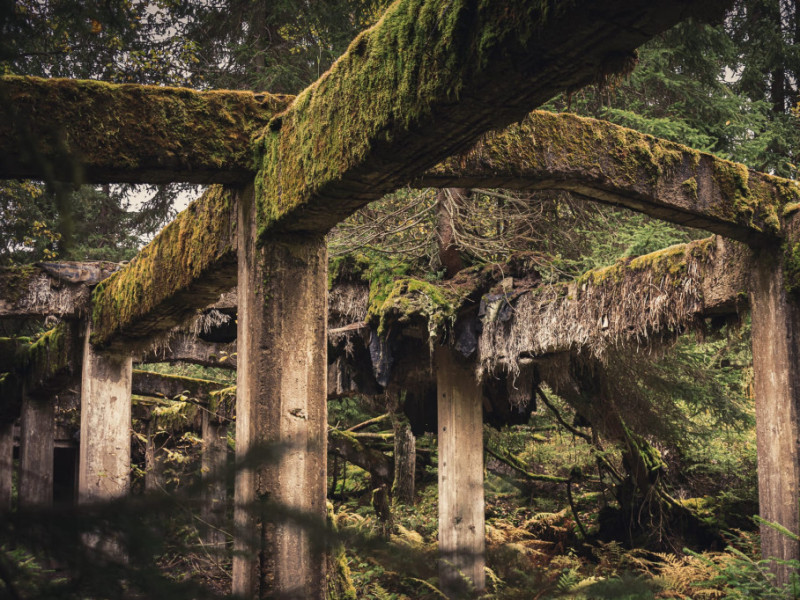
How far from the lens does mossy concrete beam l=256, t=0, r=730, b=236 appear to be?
265cm

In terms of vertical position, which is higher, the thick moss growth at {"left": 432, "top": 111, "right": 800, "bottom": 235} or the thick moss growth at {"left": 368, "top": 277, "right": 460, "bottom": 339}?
the thick moss growth at {"left": 432, "top": 111, "right": 800, "bottom": 235}

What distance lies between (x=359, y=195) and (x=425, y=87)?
1147 millimetres

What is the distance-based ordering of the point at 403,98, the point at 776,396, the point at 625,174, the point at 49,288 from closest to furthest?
the point at 403,98
the point at 625,174
the point at 776,396
the point at 49,288

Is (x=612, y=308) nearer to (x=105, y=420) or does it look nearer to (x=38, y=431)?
(x=105, y=420)

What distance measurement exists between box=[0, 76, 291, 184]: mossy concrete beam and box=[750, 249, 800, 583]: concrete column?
15.7 ft

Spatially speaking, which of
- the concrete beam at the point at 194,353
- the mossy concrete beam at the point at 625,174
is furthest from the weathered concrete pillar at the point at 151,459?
the mossy concrete beam at the point at 625,174

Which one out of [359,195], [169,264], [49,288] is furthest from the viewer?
[49,288]

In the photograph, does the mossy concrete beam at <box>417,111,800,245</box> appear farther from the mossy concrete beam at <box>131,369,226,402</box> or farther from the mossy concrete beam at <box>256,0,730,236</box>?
the mossy concrete beam at <box>131,369,226,402</box>

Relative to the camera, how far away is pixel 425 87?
10.9ft

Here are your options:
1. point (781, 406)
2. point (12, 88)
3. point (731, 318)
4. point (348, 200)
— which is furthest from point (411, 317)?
point (12, 88)

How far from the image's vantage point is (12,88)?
4.37 metres

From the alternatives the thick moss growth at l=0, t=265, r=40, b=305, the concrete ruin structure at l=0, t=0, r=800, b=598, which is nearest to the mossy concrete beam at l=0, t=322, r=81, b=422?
the concrete ruin structure at l=0, t=0, r=800, b=598

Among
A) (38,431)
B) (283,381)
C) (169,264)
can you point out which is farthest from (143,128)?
(38,431)

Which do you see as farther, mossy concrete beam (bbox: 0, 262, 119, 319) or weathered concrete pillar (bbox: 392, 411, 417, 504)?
weathered concrete pillar (bbox: 392, 411, 417, 504)
